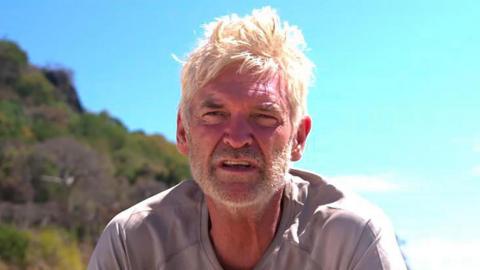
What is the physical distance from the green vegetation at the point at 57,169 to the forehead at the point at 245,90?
2828 cm

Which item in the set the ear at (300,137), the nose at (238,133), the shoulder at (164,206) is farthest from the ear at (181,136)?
the ear at (300,137)

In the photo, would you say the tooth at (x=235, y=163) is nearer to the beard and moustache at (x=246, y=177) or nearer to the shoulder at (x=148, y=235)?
the beard and moustache at (x=246, y=177)

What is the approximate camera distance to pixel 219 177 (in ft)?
11.2

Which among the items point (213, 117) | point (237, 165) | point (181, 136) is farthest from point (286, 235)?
point (181, 136)

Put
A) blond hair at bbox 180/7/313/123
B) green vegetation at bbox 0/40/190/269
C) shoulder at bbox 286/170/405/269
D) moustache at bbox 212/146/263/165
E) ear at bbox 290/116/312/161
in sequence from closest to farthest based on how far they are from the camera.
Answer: shoulder at bbox 286/170/405/269
moustache at bbox 212/146/263/165
blond hair at bbox 180/7/313/123
ear at bbox 290/116/312/161
green vegetation at bbox 0/40/190/269

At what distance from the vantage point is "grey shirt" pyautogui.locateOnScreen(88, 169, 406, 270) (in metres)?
3.28

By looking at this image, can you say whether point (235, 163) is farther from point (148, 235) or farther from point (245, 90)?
point (148, 235)

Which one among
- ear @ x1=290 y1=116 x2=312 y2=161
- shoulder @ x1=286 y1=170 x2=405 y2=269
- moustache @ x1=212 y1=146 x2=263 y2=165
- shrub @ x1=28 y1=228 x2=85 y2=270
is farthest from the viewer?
shrub @ x1=28 y1=228 x2=85 y2=270

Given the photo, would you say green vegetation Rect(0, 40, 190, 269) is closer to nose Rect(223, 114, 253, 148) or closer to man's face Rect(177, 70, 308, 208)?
man's face Rect(177, 70, 308, 208)

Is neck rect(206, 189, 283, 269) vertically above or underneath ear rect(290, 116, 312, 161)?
underneath

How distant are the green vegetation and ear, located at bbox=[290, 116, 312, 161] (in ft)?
92.1

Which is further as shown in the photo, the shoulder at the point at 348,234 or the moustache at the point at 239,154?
the moustache at the point at 239,154

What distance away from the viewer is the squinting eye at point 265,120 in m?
3.39

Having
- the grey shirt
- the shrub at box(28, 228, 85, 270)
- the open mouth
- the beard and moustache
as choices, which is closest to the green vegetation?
the shrub at box(28, 228, 85, 270)
